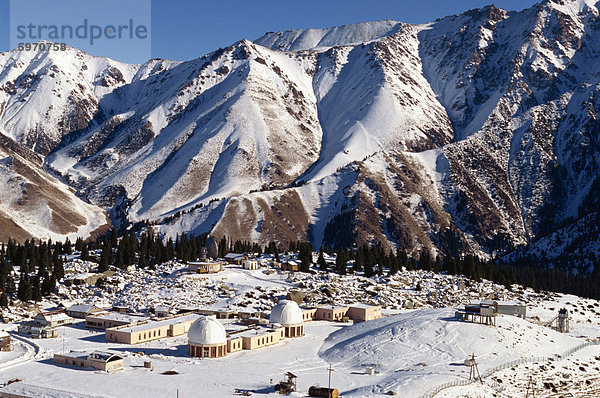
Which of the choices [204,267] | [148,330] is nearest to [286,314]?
[148,330]

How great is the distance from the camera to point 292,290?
453 feet

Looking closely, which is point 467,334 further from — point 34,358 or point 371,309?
point 34,358

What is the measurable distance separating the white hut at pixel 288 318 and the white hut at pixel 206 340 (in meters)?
14.3

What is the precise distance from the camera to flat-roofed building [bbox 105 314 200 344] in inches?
4099

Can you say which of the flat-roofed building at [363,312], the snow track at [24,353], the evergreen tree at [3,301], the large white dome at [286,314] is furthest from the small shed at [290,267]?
the snow track at [24,353]

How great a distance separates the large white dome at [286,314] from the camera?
109m

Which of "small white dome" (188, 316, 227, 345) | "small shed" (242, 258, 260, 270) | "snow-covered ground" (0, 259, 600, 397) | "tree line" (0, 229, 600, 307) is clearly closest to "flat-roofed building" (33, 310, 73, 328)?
"snow-covered ground" (0, 259, 600, 397)

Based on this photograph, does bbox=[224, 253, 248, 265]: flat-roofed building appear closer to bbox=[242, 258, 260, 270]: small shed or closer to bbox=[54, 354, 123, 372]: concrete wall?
bbox=[242, 258, 260, 270]: small shed

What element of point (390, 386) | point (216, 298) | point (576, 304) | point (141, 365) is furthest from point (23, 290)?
point (576, 304)

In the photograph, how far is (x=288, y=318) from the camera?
359 ft

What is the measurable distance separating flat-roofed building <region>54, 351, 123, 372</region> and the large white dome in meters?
27.0

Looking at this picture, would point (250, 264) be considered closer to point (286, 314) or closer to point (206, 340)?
point (286, 314)

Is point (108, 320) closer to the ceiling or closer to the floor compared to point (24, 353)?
closer to the ceiling

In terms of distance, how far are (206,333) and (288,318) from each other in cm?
1705
